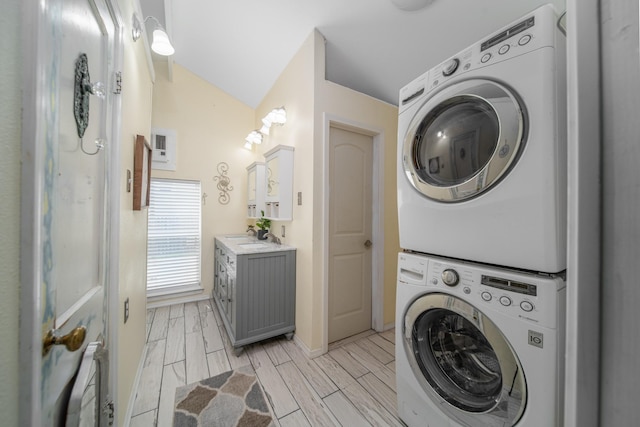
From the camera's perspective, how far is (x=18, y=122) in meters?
0.40

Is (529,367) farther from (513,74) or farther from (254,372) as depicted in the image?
(254,372)

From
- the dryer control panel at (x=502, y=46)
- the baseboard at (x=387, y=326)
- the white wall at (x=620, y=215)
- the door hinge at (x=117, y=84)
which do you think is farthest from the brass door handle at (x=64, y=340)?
the baseboard at (x=387, y=326)

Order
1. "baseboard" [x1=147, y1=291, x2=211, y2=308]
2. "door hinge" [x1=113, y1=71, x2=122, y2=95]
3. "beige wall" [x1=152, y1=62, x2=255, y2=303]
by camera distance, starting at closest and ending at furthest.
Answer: "door hinge" [x1=113, y1=71, x2=122, y2=95] < "baseboard" [x1=147, y1=291, x2=211, y2=308] < "beige wall" [x1=152, y1=62, x2=255, y2=303]

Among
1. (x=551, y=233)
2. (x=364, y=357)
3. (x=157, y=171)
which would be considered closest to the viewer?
(x=551, y=233)

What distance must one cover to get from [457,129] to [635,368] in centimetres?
87

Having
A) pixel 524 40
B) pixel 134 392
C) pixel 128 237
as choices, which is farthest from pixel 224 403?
pixel 524 40

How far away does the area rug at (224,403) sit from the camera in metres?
1.30

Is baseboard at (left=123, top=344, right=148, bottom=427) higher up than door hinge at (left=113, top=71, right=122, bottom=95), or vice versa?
door hinge at (left=113, top=71, right=122, bottom=95)

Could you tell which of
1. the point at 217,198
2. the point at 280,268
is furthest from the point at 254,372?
the point at 217,198

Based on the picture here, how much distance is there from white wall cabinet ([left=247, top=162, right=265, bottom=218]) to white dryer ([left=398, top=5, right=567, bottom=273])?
1943 millimetres

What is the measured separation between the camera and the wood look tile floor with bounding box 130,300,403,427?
1.35m

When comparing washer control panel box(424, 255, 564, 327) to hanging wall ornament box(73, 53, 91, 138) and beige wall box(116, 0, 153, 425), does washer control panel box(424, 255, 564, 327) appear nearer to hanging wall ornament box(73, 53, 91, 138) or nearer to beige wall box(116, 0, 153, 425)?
hanging wall ornament box(73, 53, 91, 138)

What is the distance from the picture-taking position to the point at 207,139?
3.10 m

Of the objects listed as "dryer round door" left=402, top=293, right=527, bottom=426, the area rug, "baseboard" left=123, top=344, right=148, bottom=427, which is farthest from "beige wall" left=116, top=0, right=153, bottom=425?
"dryer round door" left=402, top=293, right=527, bottom=426
